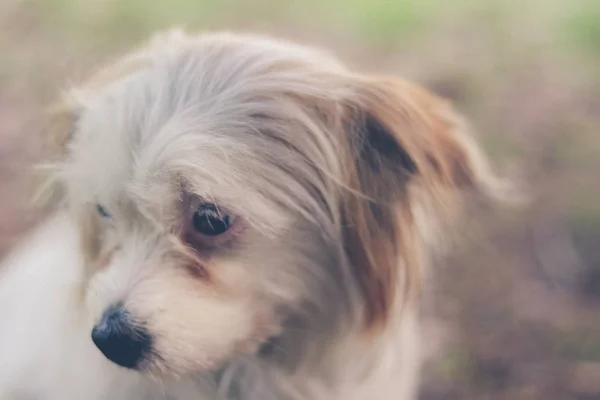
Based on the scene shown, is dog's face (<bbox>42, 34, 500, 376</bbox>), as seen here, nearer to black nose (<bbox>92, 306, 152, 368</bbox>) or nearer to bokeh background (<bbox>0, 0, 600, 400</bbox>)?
black nose (<bbox>92, 306, 152, 368</bbox>)

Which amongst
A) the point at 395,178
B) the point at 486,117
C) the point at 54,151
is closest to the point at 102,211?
the point at 54,151

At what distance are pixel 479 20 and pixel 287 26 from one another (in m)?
0.28

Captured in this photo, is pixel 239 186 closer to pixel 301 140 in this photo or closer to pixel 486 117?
pixel 301 140

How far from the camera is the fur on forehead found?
682 millimetres

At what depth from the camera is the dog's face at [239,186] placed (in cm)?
68

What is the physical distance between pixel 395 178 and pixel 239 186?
0.15 m

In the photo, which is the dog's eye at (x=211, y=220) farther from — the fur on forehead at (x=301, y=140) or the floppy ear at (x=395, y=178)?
the floppy ear at (x=395, y=178)

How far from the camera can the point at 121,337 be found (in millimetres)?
674

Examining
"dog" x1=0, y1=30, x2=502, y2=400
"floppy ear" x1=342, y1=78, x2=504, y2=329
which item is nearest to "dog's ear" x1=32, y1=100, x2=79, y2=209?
"dog" x1=0, y1=30, x2=502, y2=400

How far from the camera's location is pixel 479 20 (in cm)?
108

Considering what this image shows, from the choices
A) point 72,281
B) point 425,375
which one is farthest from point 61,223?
point 425,375

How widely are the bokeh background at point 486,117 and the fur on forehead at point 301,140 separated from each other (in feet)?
0.90

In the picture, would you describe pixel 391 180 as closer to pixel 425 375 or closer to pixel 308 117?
pixel 308 117

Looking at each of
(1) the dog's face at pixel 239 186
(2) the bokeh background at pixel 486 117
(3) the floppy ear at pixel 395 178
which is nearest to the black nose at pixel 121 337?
(1) the dog's face at pixel 239 186
